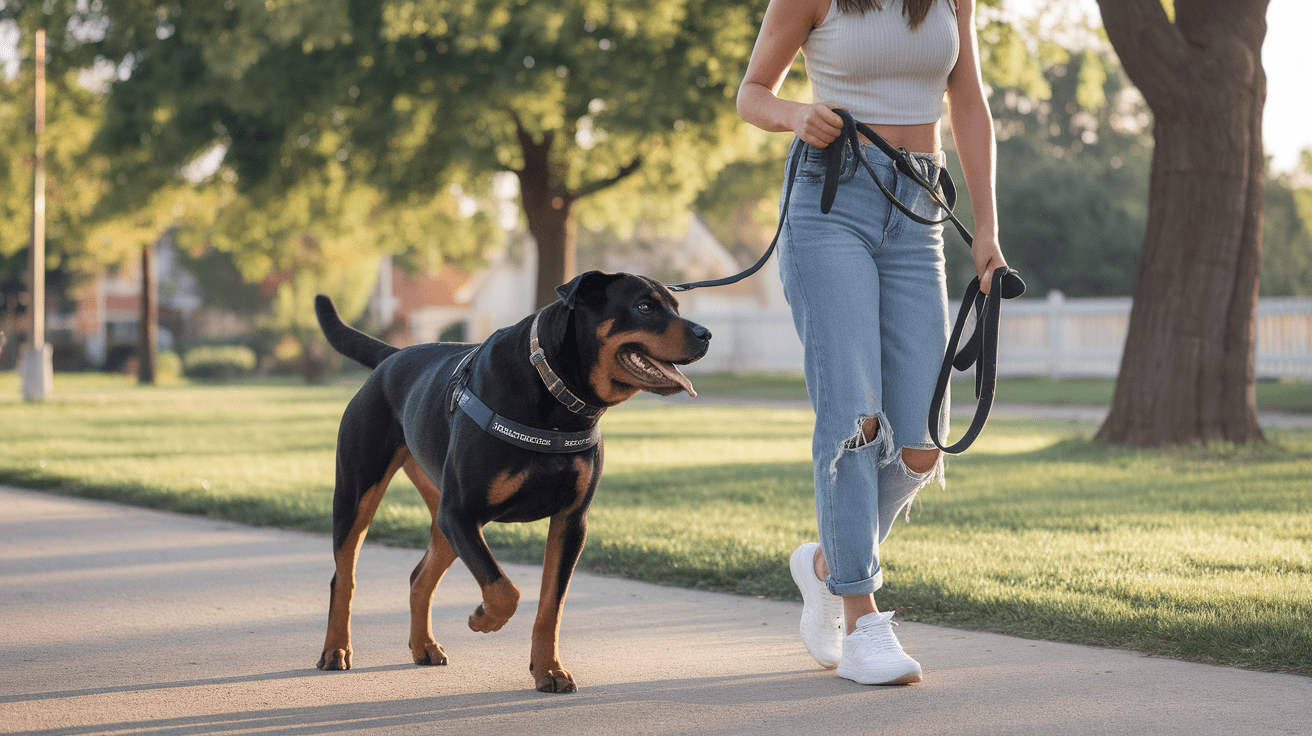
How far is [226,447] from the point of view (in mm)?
12523

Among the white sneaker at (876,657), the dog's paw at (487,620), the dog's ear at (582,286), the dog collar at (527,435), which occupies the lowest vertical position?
the white sneaker at (876,657)

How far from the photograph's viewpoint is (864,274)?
363cm

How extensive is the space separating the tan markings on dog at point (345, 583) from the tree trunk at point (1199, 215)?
8197 mm

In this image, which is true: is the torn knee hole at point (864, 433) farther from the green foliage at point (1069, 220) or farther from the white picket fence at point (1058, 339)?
the green foliage at point (1069, 220)

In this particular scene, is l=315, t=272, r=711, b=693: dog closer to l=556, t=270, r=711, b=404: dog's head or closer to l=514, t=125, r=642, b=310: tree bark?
l=556, t=270, r=711, b=404: dog's head

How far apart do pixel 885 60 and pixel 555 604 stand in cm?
186

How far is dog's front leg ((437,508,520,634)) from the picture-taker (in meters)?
3.53

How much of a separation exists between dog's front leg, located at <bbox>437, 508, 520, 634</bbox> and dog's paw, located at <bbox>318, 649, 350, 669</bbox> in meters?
0.65

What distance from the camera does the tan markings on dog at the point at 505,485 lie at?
3504 millimetres

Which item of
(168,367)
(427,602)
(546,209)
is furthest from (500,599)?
(168,367)

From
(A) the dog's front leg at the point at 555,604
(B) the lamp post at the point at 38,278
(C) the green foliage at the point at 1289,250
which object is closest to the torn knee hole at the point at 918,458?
(A) the dog's front leg at the point at 555,604

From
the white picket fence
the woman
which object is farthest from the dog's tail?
the white picket fence

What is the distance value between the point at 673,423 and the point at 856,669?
40.1 feet

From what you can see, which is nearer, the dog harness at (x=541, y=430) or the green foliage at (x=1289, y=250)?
the dog harness at (x=541, y=430)
